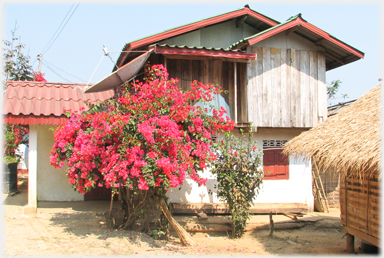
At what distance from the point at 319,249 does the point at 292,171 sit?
3618 millimetres

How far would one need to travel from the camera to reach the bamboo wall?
18.6 feet

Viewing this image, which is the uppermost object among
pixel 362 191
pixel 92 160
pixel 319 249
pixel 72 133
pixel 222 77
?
pixel 222 77

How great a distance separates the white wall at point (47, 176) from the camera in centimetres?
1003

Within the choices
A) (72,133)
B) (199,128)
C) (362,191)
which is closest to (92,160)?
(72,133)

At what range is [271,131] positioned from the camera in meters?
10.4

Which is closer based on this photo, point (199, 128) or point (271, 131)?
point (199, 128)

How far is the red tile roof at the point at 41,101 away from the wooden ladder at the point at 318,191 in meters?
7.39

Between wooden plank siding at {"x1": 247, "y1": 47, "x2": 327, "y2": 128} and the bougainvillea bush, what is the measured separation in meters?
3.51

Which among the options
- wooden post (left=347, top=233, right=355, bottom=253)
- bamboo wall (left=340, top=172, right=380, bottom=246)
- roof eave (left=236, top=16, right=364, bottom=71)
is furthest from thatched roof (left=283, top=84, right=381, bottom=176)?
roof eave (left=236, top=16, right=364, bottom=71)

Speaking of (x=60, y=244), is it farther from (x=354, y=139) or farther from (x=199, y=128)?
(x=354, y=139)

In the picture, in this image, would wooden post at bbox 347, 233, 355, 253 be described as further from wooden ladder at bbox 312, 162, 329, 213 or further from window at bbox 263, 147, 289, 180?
wooden ladder at bbox 312, 162, 329, 213

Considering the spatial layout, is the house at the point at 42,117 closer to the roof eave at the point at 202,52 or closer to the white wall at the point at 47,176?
the white wall at the point at 47,176

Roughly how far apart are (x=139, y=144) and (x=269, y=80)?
5.50 meters

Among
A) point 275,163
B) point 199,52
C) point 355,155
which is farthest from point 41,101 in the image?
point 355,155
